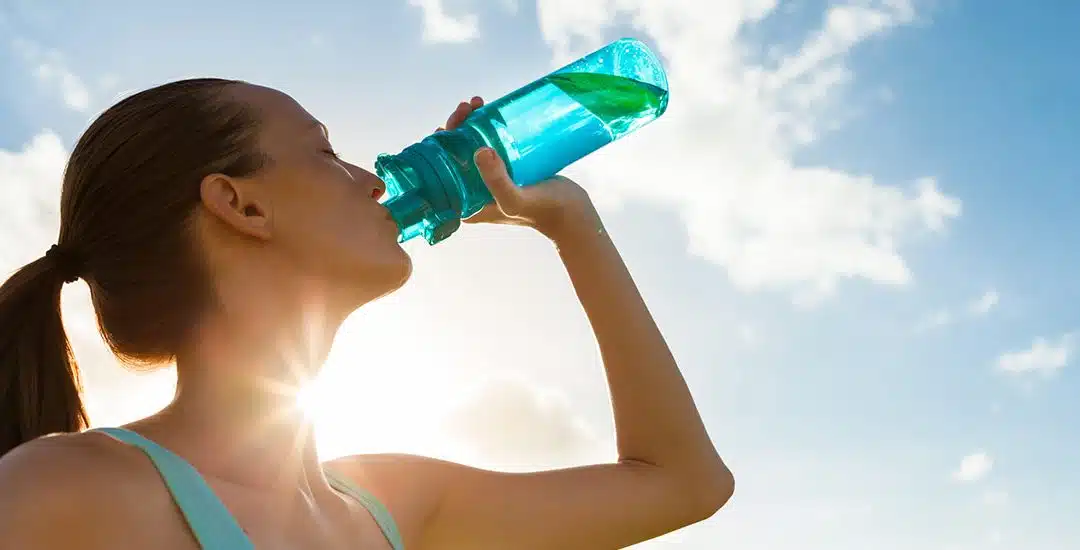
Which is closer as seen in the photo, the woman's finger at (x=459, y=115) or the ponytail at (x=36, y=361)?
the ponytail at (x=36, y=361)

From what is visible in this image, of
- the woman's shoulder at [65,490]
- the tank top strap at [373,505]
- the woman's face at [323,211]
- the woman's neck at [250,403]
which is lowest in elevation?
the woman's shoulder at [65,490]

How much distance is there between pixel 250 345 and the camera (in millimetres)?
1954

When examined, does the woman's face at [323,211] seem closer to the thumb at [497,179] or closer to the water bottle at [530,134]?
the water bottle at [530,134]

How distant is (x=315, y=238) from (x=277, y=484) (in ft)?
1.71

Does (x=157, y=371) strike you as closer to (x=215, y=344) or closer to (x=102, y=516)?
(x=215, y=344)

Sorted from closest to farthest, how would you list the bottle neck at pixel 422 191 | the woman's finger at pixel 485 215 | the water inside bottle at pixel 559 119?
the bottle neck at pixel 422 191, the woman's finger at pixel 485 215, the water inside bottle at pixel 559 119

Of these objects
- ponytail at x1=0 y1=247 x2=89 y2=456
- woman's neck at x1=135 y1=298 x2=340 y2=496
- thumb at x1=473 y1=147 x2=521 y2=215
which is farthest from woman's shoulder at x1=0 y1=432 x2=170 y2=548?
thumb at x1=473 y1=147 x2=521 y2=215

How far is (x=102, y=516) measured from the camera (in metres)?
1.51

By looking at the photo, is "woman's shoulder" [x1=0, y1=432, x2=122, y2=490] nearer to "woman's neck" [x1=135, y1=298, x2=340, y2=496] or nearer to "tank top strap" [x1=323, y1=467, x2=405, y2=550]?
"woman's neck" [x1=135, y1=298, x2=340, y2=496]

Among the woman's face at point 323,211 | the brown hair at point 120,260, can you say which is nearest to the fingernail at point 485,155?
the woman's face at point 323,211

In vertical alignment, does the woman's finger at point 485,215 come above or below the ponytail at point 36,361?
above

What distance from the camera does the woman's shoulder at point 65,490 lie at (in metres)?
1.40

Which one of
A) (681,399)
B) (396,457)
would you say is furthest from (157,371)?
(681,399)

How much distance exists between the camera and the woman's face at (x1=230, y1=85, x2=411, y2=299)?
202cm
